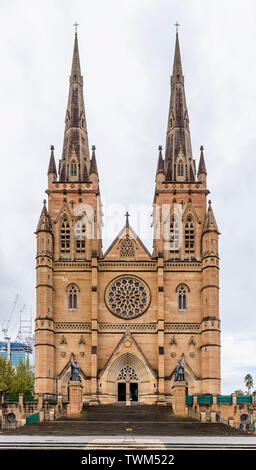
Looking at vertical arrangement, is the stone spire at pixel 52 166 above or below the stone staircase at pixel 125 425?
above

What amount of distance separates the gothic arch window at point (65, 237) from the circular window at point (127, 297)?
550 cm

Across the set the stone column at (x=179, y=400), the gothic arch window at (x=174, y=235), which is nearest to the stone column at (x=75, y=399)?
the stone column at (x=179, y=400)

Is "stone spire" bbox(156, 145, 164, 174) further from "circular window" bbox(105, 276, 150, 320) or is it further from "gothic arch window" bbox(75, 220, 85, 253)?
"circular window" bbox(105, 276, 150, 320)

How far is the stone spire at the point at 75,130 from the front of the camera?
65.6 metres

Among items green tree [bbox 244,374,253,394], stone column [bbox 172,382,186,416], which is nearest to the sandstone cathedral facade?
stone column [bbox 172,382,186,416]

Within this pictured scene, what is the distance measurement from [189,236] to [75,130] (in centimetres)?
1589

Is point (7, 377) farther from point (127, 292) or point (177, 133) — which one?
point (177, 133)

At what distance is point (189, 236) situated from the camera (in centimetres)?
6297

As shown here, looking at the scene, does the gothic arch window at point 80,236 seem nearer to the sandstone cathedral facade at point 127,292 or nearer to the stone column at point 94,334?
the sandstone cathedral facade at point 127,292

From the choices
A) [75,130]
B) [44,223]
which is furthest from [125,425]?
[75,130]

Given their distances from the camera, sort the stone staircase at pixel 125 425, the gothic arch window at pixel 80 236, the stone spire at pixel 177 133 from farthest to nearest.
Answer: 1. the stone spire at pixel 177 133
2. the gothic arch window at pixel 80 236
3. the stone staircase at pixel 125 425

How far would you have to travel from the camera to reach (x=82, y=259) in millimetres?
62344
